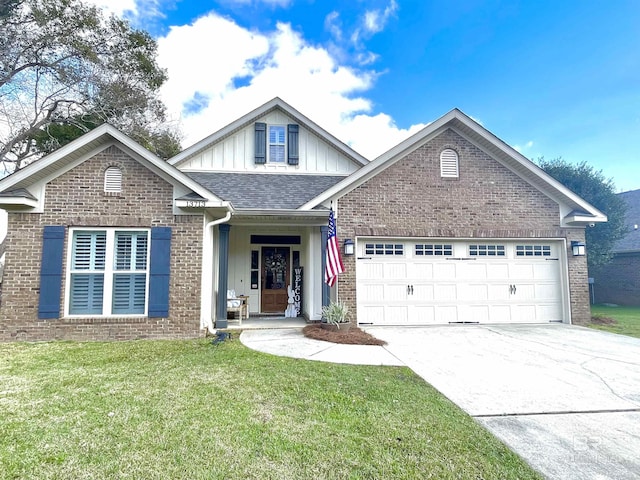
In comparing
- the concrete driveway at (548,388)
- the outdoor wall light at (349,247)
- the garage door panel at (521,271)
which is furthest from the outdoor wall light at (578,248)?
the outdoor wall light at (349,247)

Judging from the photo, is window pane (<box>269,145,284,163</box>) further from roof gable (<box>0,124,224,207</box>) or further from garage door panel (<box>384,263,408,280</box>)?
garage door panel (<box>384,263,408,280</box>)

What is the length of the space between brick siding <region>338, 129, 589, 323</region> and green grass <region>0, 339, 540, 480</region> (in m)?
4.61

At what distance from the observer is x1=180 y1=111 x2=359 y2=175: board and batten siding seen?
10.8 m

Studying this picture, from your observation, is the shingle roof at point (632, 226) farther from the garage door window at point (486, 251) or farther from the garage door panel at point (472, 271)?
the garage door panel at point (472, 271)

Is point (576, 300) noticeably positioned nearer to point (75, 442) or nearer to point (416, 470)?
point (416, 470)

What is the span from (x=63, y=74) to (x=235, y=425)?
17098mm

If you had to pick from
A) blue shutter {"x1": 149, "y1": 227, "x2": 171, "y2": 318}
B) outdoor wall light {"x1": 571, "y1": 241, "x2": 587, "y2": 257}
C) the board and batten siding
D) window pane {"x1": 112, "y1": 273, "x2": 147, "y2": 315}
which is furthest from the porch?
outdoor wall light {"x1": 571, "y1": 241, "x2": 587, "y2": 257}

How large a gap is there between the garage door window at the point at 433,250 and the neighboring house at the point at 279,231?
54 millimetres

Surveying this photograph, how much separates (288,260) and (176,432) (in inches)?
311

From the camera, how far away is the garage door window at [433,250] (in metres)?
9.14

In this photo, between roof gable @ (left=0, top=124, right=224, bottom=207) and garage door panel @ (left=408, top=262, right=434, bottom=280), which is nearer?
roof gable @ (left=0, top=124, right=224, bottom=207)

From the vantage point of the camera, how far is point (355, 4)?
12234 mm

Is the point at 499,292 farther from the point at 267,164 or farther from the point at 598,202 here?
the point at 598,202

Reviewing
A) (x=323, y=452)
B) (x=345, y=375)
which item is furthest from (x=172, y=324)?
(x=323, y=452)
